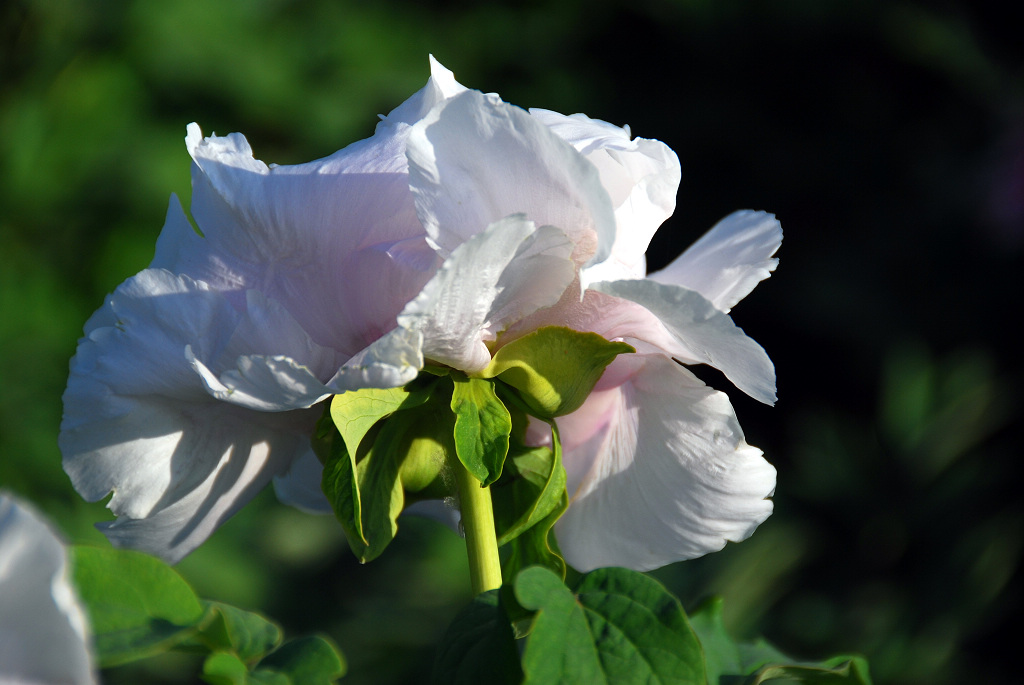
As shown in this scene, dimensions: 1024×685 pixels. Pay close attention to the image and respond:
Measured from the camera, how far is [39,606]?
0.53 ft

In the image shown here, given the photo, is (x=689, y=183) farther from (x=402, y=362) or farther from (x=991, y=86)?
(x=402, y=362)

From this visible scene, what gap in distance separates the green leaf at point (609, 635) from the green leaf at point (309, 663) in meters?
0.04

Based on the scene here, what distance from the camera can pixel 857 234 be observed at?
6.40 ft

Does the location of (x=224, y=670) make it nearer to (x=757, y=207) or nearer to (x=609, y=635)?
(x=609, y=635)

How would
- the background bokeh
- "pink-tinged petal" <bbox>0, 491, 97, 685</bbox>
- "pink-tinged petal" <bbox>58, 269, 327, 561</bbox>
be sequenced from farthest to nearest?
the background bokeh
"pink-tinged petal" <bbox>58, 269, 327, 561</bbox>
"pink-tinged petal" <bbox>0, 491, 97, 685</bbox>

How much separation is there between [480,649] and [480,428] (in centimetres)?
6

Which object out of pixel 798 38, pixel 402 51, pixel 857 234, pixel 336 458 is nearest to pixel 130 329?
pixel 336 458

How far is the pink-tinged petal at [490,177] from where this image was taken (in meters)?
0.24

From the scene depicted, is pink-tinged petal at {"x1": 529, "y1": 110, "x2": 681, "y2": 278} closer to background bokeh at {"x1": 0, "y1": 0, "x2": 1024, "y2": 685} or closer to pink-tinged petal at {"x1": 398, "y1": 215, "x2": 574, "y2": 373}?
pink-tinged petal at {"x1": 398, "y1": 215, "x2": 574, "y2": 373}

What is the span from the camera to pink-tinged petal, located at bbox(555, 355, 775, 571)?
0.97 feet

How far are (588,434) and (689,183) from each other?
Result: 1908 millimetres

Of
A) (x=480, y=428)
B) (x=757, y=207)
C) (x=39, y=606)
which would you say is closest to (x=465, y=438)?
(x=480, y=428)

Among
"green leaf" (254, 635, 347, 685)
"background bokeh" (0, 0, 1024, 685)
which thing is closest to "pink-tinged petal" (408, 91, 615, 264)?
"green leaf" (254, 635, 347, 685)

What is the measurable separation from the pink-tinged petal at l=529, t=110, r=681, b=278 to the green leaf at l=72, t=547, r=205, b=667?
139 millimetres
